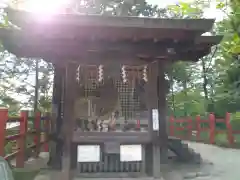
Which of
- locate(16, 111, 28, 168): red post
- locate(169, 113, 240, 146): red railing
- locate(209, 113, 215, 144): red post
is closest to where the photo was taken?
locate(16, 111, 28, 168): red post

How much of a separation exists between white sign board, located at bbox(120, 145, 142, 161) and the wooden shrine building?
0.45ft

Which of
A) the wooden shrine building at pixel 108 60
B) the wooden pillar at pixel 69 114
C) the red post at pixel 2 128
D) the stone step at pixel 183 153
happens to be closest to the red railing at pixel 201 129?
the stone step at pixel 183 153

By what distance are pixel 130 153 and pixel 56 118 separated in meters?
2.43

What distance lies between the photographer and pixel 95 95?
6453 millimetres

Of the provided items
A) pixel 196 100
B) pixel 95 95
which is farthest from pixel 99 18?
pixel 196 100

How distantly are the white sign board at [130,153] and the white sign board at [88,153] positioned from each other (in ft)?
1.85

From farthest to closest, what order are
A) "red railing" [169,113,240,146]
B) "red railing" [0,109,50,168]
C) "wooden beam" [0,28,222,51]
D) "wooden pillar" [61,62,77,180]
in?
"red railing" [169,113,240,146], "wooden pillar" [61,62,77,180], "wooden beam" [0,28,222,51], "red railing" [0,109,50,168]

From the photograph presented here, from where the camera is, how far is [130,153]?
6207mm

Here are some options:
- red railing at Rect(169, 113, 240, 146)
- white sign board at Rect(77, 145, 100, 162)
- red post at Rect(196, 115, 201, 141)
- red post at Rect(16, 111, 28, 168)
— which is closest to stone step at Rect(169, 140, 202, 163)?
white sign board at Rect(77, 145, 100, 162)

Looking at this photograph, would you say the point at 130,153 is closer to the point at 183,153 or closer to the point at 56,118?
the point at 56,118

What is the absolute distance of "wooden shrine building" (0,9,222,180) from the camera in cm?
541

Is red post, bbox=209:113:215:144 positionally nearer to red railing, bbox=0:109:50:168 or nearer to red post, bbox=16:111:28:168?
red railing, bbox=0:109:50:168

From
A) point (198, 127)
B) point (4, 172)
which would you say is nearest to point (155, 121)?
point (4, 172)

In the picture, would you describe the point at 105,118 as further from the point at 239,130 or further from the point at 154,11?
the point at 154,11
